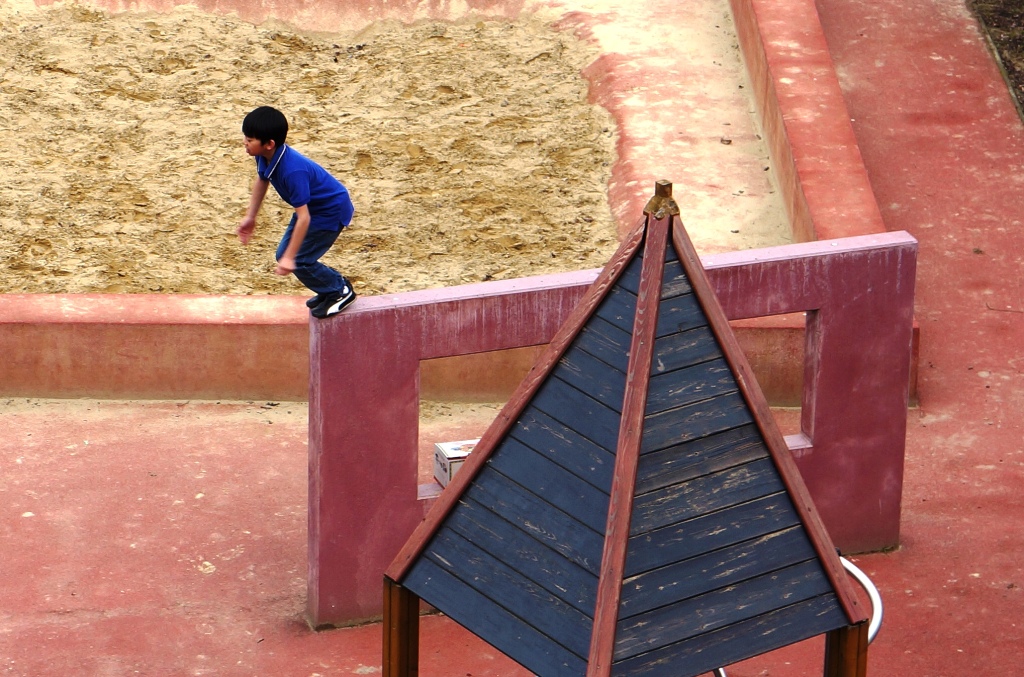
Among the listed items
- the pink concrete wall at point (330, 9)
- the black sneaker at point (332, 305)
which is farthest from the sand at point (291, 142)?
the black sneaker at point (332, 305)

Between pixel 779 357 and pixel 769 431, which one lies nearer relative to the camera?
pixel 769 431

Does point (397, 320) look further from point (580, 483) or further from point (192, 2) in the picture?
point (192, 2)

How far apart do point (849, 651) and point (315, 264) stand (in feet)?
9.65

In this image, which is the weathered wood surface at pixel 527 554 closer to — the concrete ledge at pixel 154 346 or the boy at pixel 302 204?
the boy at pixel 302 204

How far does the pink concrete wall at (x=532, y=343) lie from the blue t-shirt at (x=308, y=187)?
0.44 metres

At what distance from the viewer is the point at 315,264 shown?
6.88m

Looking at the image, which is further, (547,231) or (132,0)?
(132,0)

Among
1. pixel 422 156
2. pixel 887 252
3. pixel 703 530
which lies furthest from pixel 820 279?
pixel 422 156

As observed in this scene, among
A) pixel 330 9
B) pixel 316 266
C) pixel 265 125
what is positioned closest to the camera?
pixel 265 125

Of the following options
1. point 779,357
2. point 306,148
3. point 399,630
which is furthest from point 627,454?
point 306,148

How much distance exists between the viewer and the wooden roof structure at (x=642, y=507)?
495 cm

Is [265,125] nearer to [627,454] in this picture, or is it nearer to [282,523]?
[627,454]

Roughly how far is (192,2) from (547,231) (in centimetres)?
507

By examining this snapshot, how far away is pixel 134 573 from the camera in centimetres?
786
